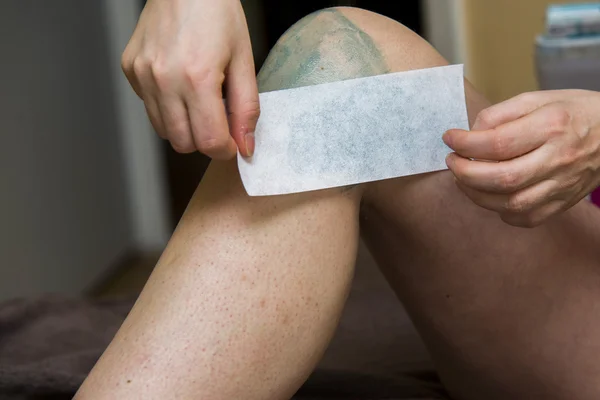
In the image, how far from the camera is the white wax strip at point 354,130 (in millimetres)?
729

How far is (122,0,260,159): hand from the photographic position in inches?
26.0

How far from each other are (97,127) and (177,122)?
1938 mm

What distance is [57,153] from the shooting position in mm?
2246

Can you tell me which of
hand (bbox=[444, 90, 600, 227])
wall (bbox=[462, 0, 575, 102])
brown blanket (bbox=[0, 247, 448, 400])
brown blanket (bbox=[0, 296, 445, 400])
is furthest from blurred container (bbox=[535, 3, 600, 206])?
hand (bbox=[444, 90, 600, 227])

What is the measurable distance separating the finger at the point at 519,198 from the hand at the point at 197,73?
207 mm

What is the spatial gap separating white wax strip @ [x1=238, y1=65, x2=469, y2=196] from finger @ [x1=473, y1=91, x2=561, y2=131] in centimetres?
7

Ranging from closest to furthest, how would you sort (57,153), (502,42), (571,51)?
(571,51), (57,153), (502,42)

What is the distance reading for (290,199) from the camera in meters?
0.73

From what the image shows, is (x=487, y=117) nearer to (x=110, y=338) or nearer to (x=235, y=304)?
(x=235, y=304)


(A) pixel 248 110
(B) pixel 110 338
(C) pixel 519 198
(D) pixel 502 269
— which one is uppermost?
(A) pixel 248 110

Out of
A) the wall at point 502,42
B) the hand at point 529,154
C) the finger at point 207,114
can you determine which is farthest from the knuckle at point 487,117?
the wall at point 502,42

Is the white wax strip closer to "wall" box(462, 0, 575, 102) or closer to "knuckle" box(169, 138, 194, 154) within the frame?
"knuckle" box(169, 138, 194, 154)

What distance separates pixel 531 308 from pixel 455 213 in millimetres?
129

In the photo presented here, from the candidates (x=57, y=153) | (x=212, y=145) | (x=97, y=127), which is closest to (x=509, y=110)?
(x=212, y=145)
